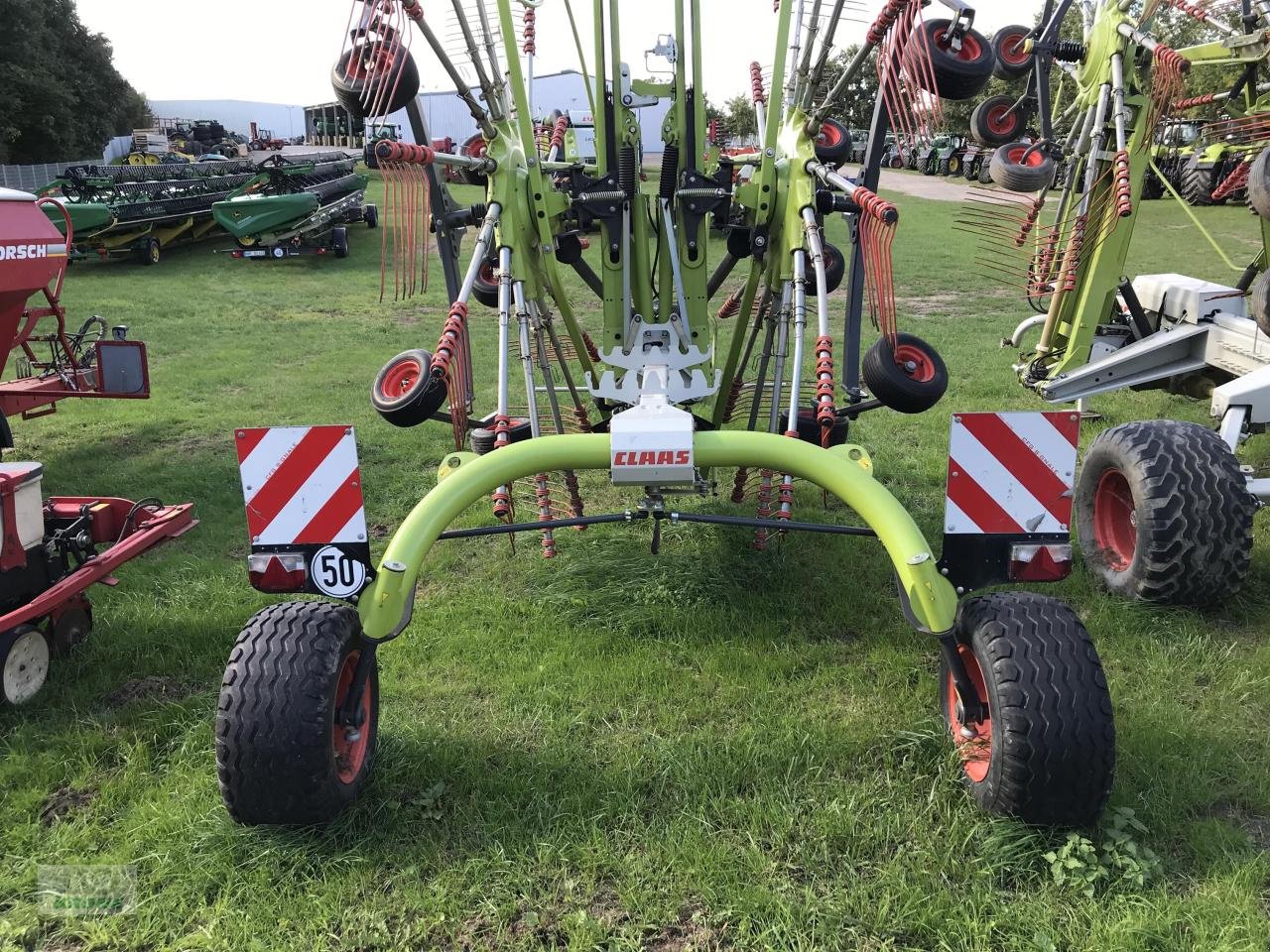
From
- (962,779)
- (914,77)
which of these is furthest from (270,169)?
(962,779)

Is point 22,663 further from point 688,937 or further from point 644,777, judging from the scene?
point 688,937

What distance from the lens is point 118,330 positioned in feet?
21.9

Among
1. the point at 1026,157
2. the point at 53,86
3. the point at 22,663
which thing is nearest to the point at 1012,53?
the point at 1026,157

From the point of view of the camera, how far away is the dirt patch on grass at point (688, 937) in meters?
2.44

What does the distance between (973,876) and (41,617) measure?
3.50m

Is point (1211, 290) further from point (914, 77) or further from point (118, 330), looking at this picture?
point (118, 330)

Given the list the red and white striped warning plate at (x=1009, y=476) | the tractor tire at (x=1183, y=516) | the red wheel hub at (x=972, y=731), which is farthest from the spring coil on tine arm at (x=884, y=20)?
the red wheel hub at (x=972, y=731)

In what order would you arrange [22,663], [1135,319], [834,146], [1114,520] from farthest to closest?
1. [1135,319]
2. [834,146]
3. [1114,520]
4. [22,663]

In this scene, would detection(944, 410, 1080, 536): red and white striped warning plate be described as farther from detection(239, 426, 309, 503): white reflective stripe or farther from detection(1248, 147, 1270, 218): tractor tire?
detection(1248, 147, 1270, 218): tractor tire

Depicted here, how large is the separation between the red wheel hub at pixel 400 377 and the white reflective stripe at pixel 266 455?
70 cm

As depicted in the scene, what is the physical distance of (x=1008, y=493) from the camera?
2980 mm

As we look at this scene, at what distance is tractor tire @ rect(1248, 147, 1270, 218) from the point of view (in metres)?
4.50

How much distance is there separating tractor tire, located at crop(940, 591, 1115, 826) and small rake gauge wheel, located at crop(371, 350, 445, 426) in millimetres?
1958

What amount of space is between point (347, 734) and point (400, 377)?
140cm
